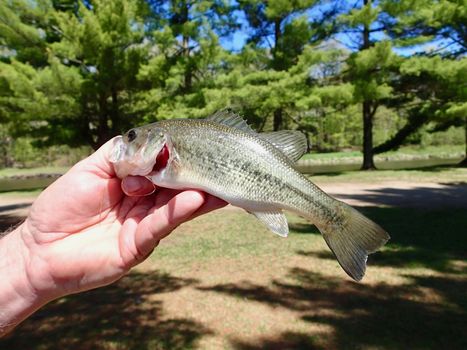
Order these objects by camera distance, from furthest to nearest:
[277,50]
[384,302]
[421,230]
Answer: [277,50] < [421,230] < [384,302]

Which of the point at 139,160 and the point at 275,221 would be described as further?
the point at 275,221

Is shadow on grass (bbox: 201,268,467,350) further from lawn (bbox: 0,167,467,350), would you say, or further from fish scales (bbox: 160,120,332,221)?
fish scales (bbox: 160,120,332,221)

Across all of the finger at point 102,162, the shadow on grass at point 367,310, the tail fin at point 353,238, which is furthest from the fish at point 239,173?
the shadow on grass at point 367,310

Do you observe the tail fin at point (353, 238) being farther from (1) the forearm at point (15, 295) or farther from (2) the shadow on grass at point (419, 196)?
(2) the shadow on grass at point (419, 196)

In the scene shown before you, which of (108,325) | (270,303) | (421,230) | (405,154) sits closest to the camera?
(108,325)

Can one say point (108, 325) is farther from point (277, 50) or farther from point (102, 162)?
point (277, 50)

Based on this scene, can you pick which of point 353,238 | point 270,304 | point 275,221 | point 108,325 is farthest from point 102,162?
point 270,304
